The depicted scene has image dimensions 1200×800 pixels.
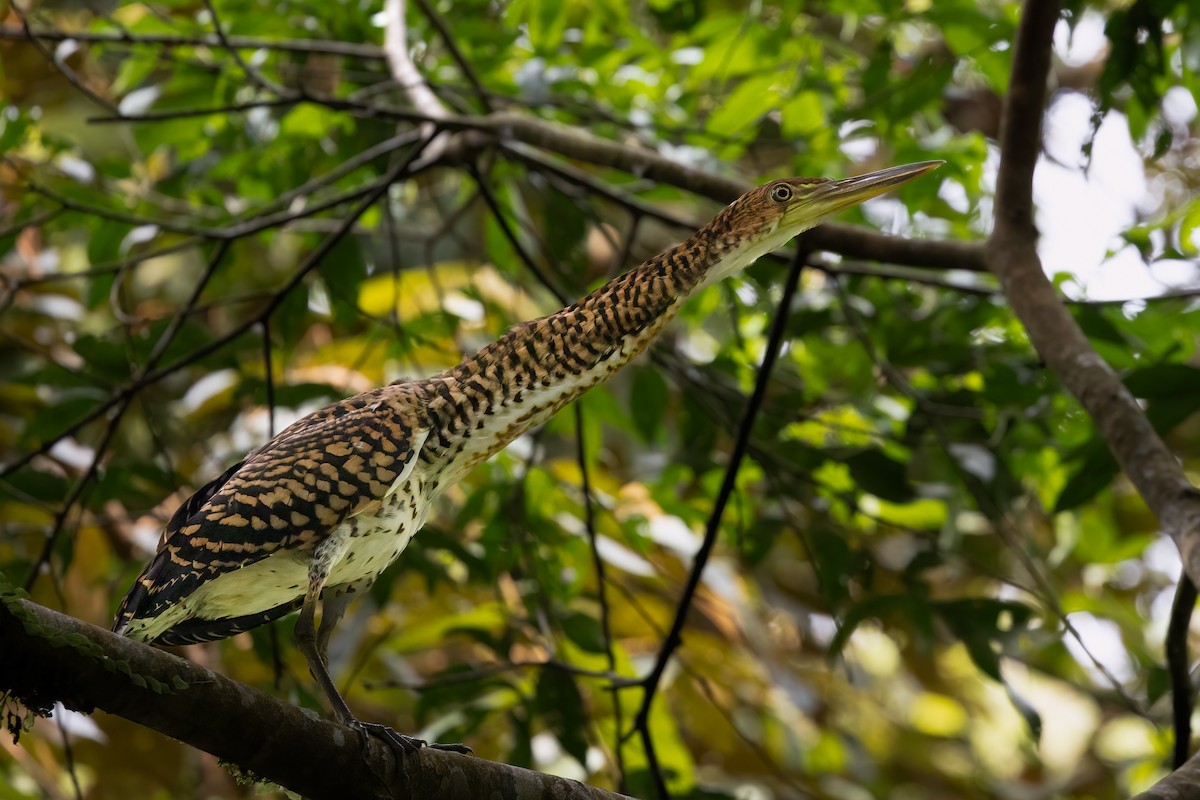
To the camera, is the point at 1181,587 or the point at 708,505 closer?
the point at 1181,587

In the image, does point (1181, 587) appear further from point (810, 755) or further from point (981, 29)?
point (810, 755)

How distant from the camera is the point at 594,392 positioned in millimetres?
4047

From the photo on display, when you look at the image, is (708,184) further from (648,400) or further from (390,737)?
(390,737)

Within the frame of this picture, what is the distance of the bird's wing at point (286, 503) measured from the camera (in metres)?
2.44

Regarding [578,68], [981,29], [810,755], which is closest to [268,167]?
[578,68]

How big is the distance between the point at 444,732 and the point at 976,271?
220 cm

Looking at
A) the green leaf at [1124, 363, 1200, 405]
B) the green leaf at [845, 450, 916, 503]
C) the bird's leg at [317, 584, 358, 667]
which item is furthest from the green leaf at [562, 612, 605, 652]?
the green leaf at [1124, 363, 1200, 405]

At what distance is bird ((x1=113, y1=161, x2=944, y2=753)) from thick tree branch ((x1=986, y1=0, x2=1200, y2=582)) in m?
0.62

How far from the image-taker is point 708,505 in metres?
4.57

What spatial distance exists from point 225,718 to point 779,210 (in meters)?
1.39

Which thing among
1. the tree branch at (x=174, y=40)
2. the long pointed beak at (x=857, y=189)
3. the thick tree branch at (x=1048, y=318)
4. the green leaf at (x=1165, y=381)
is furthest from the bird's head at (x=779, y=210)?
the tree branch at (x=174, y=40)

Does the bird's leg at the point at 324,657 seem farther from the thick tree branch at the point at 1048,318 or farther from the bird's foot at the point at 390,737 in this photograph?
the thick tree branch at the point at 1048,318

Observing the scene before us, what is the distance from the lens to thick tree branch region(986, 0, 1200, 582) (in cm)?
245

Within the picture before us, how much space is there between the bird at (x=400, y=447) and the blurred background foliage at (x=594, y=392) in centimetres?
81
